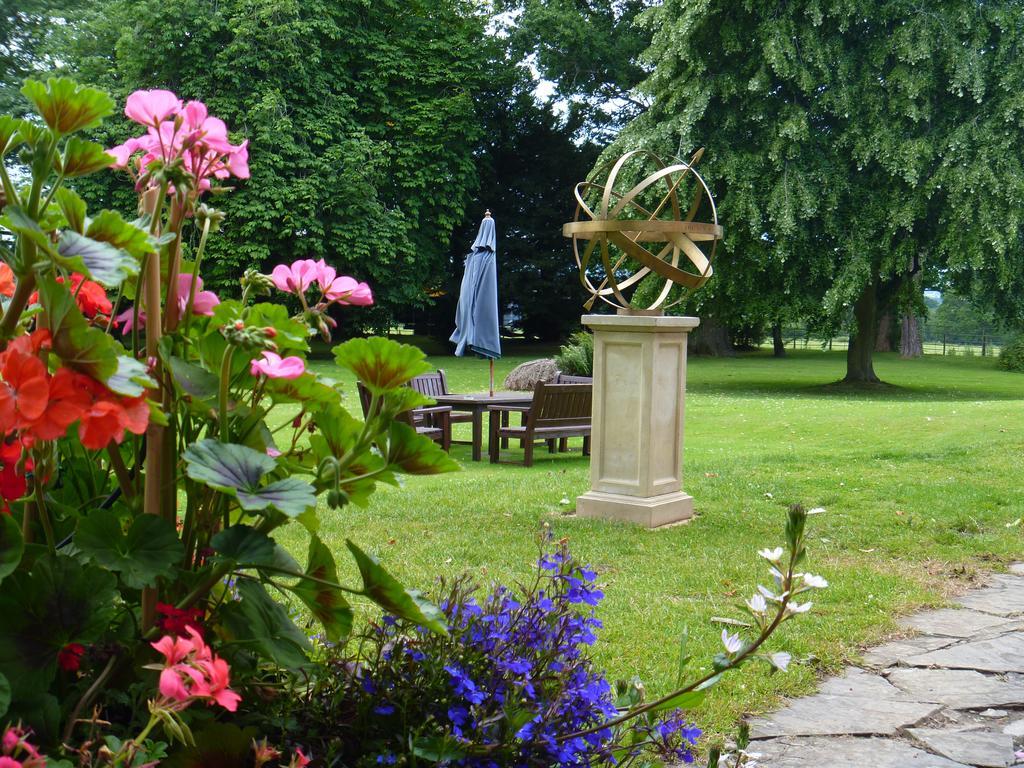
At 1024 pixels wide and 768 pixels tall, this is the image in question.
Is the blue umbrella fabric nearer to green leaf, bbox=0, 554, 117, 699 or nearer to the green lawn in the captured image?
the green lawn

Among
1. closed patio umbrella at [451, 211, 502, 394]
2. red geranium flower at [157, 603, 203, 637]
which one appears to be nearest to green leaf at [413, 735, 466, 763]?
red geranium flower at [157, 603, 203, 637]

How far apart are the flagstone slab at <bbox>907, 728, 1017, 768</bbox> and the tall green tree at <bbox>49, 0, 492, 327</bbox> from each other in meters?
25.2

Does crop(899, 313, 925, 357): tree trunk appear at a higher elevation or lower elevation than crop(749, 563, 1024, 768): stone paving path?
higher

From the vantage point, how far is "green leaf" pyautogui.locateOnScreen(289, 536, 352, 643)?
1.52 metres

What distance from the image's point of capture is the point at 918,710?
3480 mm

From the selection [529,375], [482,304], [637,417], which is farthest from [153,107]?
[529,375]

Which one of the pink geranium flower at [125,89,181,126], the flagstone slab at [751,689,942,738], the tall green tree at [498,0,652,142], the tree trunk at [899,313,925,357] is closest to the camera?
the pink geranium flower at [125,89,181,126]

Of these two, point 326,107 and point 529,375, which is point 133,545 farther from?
point 326,107

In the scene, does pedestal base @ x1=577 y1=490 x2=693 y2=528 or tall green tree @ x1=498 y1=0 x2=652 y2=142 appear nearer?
pedestal base @ x1=577 y1=490 x2=693 y2=528

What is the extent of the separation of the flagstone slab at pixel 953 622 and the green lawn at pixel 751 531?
96mm

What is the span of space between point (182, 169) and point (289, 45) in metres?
28.0

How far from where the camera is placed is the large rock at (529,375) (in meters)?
16.6

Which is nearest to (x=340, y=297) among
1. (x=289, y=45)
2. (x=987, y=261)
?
(x=987, y=261)

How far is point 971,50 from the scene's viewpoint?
18984 millimetres
